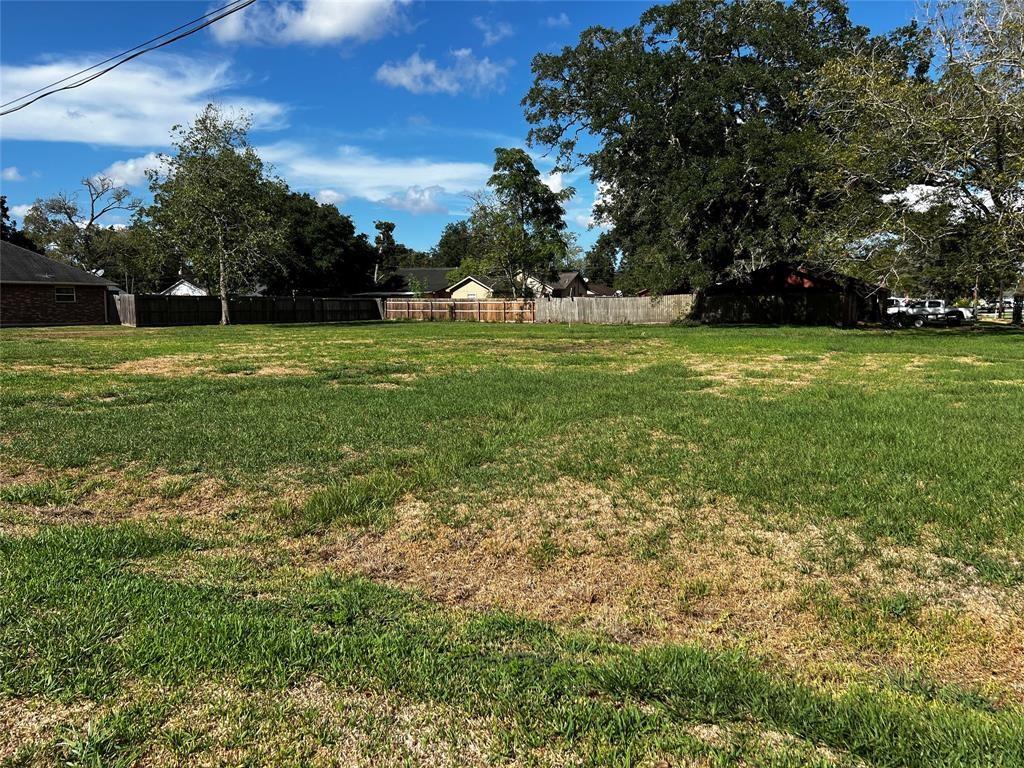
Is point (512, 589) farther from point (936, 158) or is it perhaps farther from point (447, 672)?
point (936, 158)

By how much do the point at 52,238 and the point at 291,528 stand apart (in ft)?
230

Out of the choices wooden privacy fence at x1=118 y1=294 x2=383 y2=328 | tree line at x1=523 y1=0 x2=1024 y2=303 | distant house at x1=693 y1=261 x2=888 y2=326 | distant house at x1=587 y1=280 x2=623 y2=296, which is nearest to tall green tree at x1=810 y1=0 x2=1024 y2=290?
tree line at x1=523 y1=0 x2=1024 y2=303

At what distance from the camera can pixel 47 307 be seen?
31.8m

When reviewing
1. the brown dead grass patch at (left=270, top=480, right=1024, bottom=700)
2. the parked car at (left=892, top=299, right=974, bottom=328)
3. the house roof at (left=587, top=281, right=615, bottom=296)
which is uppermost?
the house roof at (left=587, top=281, right=615, bottom=296)

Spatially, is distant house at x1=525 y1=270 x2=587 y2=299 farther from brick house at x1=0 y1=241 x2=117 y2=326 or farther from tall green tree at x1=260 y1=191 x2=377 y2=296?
brick house at x1=0 y1=241 x2=117 y2=326

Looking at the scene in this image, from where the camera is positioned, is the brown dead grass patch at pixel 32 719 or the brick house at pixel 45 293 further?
the brick house at pixel 45 293

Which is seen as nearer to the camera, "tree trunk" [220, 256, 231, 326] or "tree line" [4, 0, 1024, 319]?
"tree line" [4, 0, 1024, 319]

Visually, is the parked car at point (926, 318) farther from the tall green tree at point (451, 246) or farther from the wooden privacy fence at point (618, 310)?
the tall green tree at point (451, 246)

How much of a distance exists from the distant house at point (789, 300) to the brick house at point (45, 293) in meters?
33.1

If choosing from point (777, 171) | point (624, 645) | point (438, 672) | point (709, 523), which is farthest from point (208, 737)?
point (777, 171)

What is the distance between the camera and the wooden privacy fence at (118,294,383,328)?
3212cm

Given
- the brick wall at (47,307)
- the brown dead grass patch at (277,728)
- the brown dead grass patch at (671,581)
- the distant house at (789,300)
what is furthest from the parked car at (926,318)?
the brick wall at (47,307)

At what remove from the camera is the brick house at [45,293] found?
30.5 m

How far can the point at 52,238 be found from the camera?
58.0 metres
